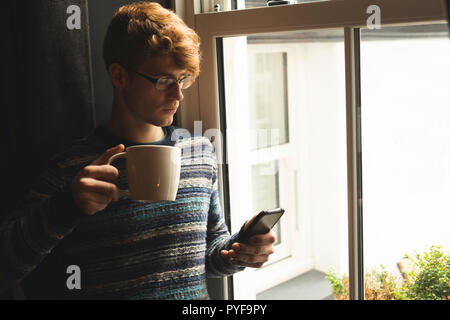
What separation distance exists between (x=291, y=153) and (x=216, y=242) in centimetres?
36

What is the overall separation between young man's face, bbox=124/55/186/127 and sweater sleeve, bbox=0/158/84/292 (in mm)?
274

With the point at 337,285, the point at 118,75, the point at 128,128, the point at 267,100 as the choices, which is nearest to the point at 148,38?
the point at 118,75

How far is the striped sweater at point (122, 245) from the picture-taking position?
1216mm

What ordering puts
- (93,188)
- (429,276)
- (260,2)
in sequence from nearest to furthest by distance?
(93,188) → (429,276) → (260,2)

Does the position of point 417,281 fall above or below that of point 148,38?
below

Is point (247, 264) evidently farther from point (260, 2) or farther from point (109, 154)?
point (260, 2)

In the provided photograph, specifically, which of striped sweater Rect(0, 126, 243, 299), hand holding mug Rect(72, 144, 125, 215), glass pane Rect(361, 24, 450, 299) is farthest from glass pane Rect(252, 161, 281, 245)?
hand holding mug Rect(72, 144, 125, 215)

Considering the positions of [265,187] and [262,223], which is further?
[265,187]

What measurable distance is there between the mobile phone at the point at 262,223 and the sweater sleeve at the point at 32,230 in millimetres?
387

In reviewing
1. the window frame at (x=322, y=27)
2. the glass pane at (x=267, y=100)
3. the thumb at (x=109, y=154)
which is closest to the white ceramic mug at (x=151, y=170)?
the thumb at (x=109, y=154)

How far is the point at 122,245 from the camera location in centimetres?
123

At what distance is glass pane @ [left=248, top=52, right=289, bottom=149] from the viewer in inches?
60.3

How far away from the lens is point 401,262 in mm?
1229

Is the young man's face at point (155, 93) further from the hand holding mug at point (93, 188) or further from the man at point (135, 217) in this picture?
the hand holding mug at point (93, 188)
